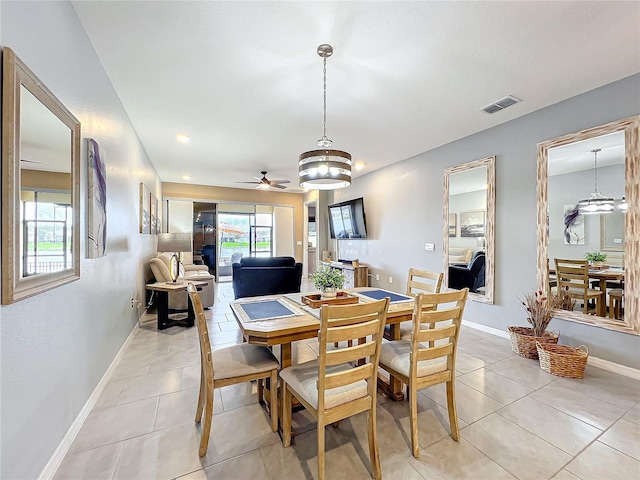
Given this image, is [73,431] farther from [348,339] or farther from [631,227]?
[631,227]

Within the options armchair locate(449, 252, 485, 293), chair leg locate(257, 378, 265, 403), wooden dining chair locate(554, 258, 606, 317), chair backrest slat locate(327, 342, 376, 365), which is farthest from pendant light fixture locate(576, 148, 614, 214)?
chair leg locate(257, 378, 265, 403)

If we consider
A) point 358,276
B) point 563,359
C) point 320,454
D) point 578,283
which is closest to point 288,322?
point 320,454

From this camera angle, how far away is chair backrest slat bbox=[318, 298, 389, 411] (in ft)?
4.50

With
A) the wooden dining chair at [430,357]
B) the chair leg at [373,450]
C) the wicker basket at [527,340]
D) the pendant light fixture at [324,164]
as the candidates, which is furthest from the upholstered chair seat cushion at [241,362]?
the wicker basket at [527,340]

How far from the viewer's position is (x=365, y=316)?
4.92ft

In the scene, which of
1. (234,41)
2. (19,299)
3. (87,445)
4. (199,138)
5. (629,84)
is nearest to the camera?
(19,299)

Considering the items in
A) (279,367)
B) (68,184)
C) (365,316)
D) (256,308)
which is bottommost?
(279,367)

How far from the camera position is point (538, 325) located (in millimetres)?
3033

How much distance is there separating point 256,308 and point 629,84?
3.92m

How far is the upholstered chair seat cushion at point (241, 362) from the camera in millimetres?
1789

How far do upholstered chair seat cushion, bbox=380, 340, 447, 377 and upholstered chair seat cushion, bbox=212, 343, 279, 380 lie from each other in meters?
0.78

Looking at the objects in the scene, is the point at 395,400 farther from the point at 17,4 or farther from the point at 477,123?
the point at 477,123

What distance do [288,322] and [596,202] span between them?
340cm

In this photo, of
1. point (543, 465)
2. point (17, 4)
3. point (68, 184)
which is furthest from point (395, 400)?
point (17, 4)
